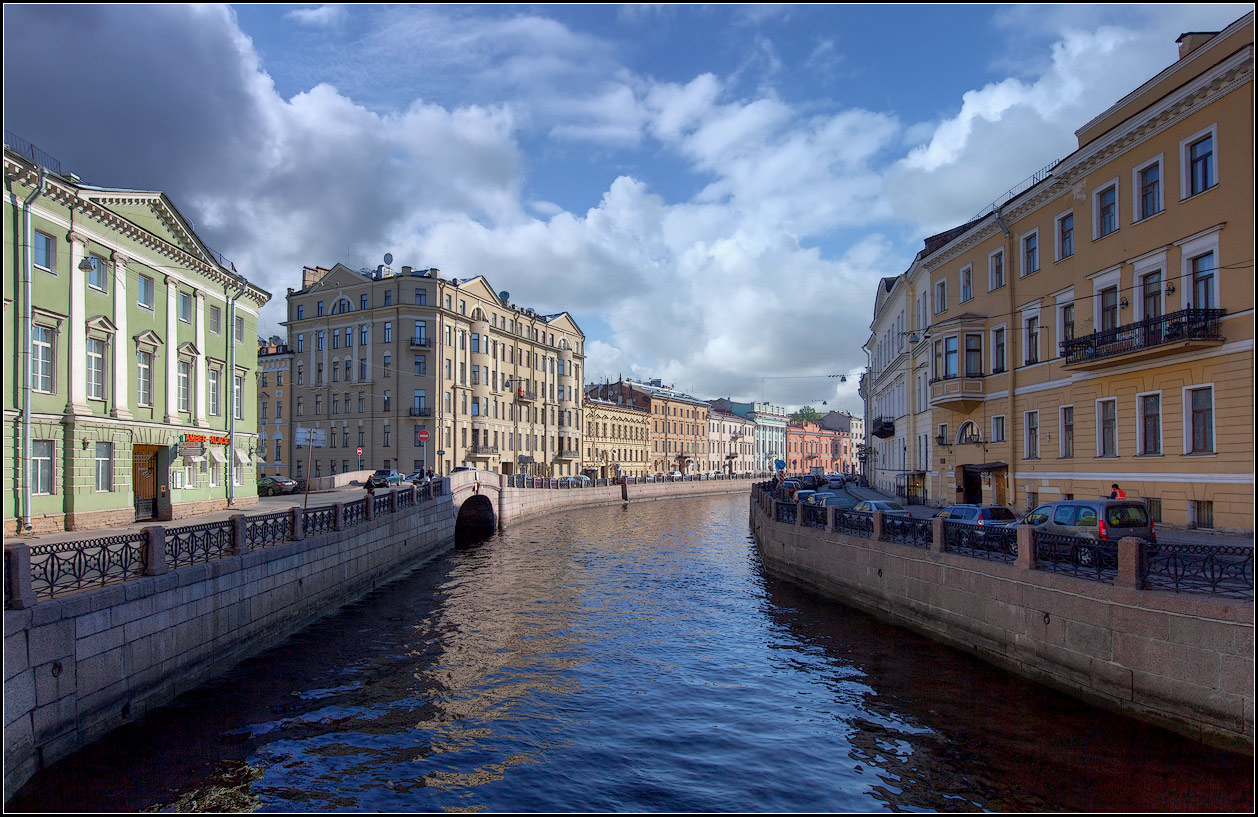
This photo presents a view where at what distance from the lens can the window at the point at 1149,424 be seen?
2138 centimetres

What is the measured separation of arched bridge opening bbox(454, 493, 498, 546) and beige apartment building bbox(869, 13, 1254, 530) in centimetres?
2633

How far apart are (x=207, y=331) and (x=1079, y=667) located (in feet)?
102

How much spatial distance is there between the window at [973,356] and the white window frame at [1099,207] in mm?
7969

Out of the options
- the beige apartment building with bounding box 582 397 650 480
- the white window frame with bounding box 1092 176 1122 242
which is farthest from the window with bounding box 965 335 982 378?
the beige apartment building with bounding box 582 397 650 480

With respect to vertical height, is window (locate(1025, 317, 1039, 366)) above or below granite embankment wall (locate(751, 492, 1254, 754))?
above

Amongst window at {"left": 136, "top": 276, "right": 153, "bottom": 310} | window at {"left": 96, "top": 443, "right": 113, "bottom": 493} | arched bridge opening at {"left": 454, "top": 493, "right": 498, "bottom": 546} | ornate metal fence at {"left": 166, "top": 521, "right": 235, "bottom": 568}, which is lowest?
arched bridge opening at {"left": 454, "top": 493, "right": 498, "bottom": 546}

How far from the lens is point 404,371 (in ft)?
205

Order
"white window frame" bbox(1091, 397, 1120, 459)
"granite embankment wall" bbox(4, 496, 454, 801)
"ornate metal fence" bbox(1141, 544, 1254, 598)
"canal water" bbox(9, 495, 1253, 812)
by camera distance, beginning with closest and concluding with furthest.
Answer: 1. "granite embankment wall" bbox(4, 496, 454, 801)
2. "canal water" bbox(9, 495, 1253, 812)
3. "ornate metal fence" bbox(1141, 544, 1254, 598)
4. "white window frame" bbox(1091, 397, 1120, 459)

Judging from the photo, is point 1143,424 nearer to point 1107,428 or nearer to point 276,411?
point 1107,428

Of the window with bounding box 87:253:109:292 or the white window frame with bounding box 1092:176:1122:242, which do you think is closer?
the white window frame with bounding box 1092:176:1122:242

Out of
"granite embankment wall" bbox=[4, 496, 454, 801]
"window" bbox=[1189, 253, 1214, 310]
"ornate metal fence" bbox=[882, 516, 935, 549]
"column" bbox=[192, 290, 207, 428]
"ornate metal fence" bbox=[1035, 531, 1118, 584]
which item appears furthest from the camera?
"column" bbox=[192, 290, 207, 428]

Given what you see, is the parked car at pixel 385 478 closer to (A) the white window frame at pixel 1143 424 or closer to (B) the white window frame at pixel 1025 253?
(B) the white window frame at pixel 1025 253

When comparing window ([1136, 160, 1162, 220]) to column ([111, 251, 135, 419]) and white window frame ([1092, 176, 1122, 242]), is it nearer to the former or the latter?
white window frame ([1092, 176, 1122, 242])

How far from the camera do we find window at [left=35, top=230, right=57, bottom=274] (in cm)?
2152
